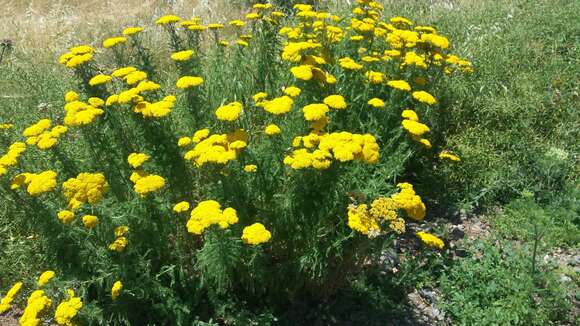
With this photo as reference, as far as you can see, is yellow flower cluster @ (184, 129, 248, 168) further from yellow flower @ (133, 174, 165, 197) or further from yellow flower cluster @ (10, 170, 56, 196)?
yellow flower cluster @ (10, 170, 56, 196)

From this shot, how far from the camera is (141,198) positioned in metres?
3.11

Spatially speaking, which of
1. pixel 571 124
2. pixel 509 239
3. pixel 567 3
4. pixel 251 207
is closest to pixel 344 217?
pixel 251 207

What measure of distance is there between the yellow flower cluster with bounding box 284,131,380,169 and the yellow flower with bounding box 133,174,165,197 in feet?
2.72

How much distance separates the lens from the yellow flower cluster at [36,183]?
276cm

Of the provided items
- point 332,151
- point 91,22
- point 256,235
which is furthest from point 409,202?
point 91,22

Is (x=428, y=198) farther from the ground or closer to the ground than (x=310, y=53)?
closer to the ground

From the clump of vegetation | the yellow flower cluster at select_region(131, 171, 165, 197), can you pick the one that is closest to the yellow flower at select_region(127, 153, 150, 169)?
the clump of vegetation

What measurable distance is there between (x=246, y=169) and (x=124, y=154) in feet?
3.87

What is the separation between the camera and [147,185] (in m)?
2.89

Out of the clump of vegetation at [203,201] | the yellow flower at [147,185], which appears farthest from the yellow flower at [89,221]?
the yellow flower at [147,185]

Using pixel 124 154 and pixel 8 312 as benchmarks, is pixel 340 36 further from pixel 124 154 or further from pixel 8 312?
pixel 8 312

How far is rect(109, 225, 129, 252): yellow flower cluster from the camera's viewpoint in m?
2.82

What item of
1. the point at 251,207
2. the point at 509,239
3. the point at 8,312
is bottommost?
the point at 8,312

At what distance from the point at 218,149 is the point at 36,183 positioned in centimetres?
112
